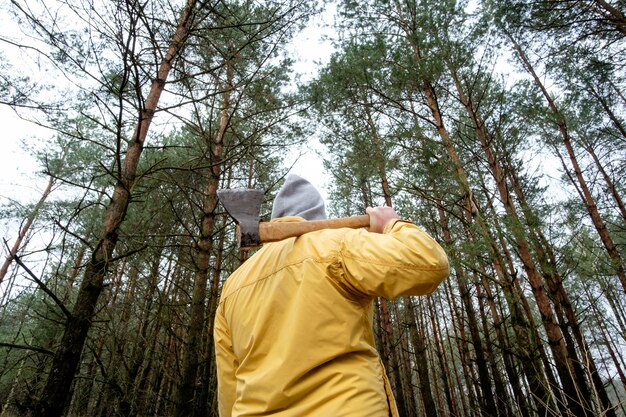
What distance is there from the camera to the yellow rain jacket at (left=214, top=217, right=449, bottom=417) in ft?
3.55

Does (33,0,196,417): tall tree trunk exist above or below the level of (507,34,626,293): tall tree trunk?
below

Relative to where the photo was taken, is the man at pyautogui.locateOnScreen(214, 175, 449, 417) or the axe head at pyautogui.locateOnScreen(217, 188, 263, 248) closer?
the man at pyautogui.locateOnScreen(214, 175, 449, 417)

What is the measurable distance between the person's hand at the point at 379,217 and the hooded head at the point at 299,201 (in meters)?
0.24

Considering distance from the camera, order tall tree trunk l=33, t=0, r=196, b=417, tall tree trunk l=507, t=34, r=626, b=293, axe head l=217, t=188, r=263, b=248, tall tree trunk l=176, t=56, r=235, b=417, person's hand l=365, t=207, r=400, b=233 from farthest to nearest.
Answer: tall tree trunk l=507, t=34, r=626, b=293
tall tree trunk l=176, t=56, r=235, b=417
tall tree trunk l=33, t=0, r=196, b=417
person's hand l=365, t=207, r=400, b=233
axe head l=217, t=188, r=263, b=248

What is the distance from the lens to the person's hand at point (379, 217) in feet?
4.99

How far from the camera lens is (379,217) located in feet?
5.02

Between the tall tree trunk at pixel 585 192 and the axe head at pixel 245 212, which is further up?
the tall tree trunk at pixel 585 192

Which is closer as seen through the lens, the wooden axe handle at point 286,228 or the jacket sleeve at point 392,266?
the jacket sleeve at point 392,266

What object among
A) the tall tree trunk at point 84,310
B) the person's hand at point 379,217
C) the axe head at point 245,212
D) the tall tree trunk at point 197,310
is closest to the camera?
the axe head at point 245,212

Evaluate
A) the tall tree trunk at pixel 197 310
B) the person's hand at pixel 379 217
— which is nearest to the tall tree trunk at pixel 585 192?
the tall tree trunk at pixel 197 310

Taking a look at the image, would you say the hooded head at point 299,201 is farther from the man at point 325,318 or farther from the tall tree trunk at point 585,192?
the tall tree trunk at point 585,192

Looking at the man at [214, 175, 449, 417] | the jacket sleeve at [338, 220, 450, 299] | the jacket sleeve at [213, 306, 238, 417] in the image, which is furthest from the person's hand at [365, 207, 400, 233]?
the jacket sleeve at [213, 306, 238, 417]

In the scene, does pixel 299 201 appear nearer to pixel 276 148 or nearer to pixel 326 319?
pixel 326 319

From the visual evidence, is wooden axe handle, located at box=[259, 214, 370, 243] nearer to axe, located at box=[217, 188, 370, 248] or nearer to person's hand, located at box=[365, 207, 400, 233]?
axe, located at box=[217, 188, 370, 248]
